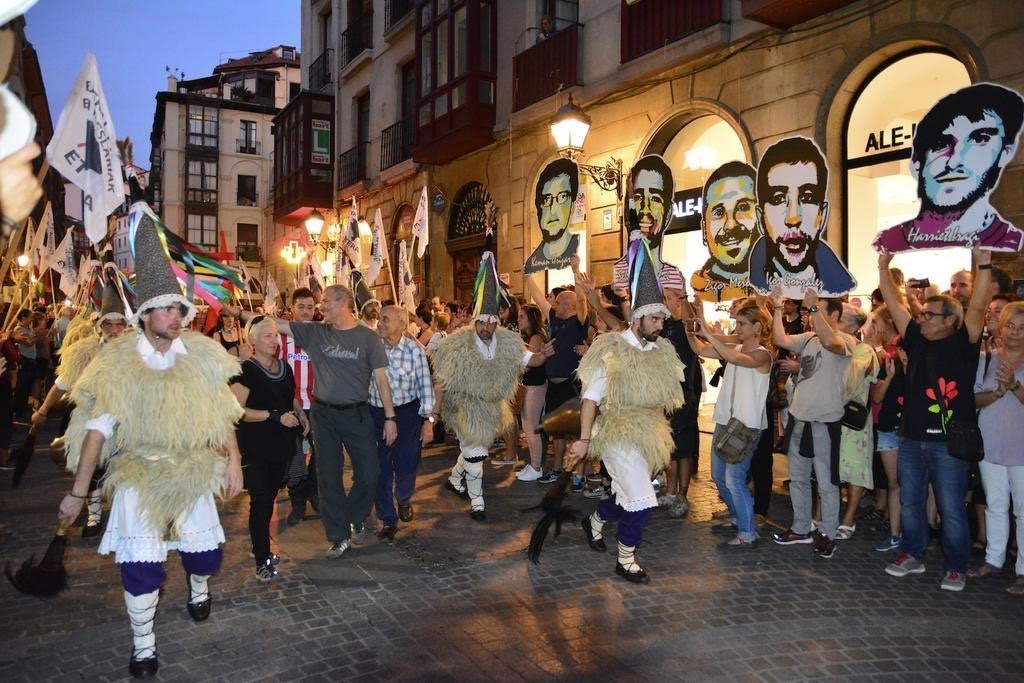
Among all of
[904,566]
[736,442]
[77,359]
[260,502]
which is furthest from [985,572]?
[77,359]

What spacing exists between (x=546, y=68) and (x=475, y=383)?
31.9 feet

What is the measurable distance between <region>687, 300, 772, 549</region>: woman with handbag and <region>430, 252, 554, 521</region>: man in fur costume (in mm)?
1966

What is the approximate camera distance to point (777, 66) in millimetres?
10773

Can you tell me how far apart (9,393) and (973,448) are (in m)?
9.50

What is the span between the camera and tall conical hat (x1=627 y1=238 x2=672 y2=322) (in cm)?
535

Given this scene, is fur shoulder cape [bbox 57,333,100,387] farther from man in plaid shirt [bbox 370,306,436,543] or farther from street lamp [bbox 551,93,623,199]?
street lamp [bbox 551,93,623,199]

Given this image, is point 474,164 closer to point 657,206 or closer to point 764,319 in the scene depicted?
point 657,206

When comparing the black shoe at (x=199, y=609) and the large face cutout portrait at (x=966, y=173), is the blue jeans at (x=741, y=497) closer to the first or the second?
the large face cutout portrait at (x=966, y=173)

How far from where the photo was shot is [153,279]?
13.4 feet

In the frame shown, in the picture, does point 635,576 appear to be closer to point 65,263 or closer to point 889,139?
point 889,139

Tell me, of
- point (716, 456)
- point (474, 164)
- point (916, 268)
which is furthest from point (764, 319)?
point (474, 164)

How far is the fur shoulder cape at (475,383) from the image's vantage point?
7096 mm

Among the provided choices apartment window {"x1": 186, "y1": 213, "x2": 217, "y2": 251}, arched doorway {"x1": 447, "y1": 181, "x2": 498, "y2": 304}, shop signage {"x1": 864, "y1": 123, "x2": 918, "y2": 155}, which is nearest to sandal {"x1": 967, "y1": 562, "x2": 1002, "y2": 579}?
shop signage {"x1": 864, "y1": 123, "x2": 918, "y2": 155}

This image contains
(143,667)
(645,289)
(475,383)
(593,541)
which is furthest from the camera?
(475,383)
